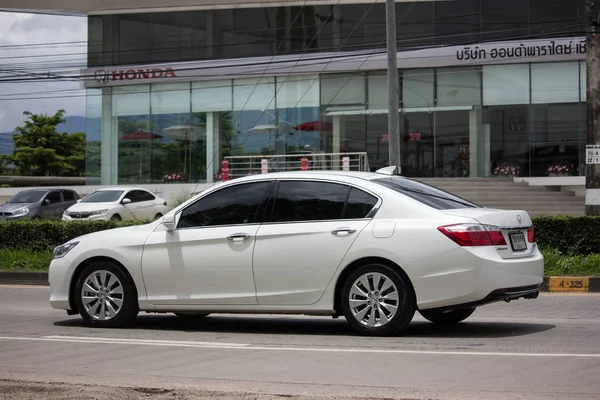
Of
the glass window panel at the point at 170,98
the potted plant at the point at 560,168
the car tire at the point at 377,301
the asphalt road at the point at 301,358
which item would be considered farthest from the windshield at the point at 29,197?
the car tire at the point at 377,301

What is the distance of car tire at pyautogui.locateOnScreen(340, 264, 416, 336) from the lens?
28.1 feet

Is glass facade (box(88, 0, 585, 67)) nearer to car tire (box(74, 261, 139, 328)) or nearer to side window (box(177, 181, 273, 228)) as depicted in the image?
side window (box(177, 181, 273, 228))

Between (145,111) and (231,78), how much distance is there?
188 inches

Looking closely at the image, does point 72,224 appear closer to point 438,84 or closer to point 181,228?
point 181,228

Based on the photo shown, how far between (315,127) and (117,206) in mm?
13017

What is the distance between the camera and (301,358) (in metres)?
7.74

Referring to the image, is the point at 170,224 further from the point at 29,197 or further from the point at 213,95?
the point at 213,95

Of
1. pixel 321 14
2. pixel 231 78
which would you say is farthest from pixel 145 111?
pixel 321 14

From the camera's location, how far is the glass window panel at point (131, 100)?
41500 millimetres

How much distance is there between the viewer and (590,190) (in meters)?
17.2

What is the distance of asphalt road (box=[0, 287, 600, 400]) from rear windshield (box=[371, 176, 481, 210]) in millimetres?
1315

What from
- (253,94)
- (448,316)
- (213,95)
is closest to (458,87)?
(253,94)

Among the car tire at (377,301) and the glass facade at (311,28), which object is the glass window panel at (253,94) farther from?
the car tire at (377,301)

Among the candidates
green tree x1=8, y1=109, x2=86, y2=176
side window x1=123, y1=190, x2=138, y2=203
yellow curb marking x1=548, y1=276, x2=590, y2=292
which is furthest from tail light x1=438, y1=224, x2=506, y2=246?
green tree x1=8, y1=109, x2=86, y2=176
